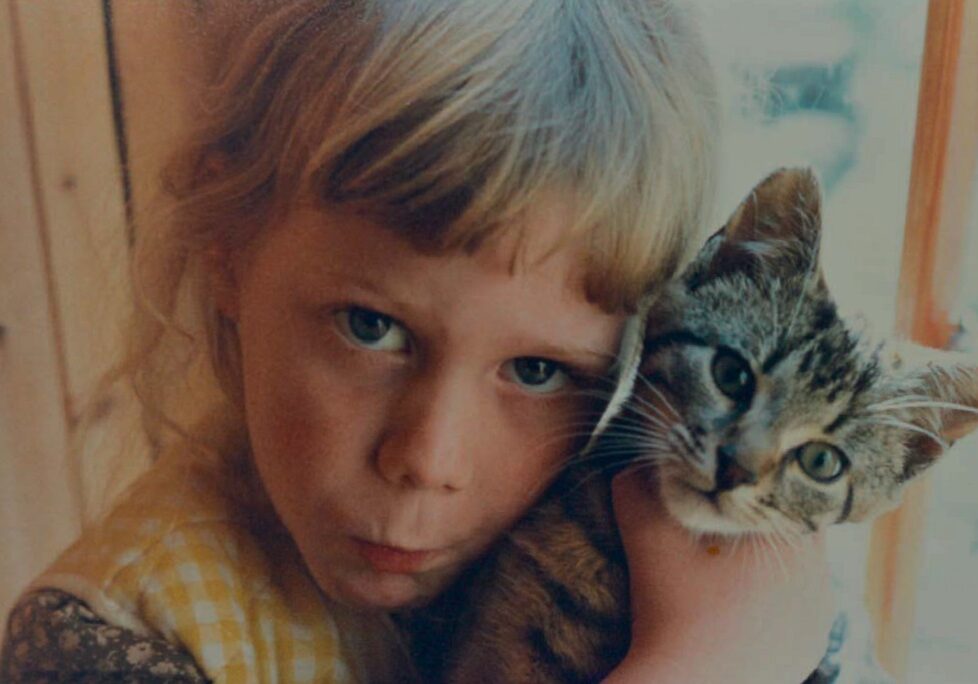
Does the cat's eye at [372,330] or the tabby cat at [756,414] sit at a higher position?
the cat's eye at [372,330]

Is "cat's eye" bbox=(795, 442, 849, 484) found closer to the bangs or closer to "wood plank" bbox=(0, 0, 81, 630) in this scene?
the bangs

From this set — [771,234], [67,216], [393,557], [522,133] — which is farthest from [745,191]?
[67,216]

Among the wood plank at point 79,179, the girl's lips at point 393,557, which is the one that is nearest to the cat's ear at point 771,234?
the girl's lips at point 393,557

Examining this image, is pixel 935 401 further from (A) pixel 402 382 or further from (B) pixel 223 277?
(B) pixel 223 277

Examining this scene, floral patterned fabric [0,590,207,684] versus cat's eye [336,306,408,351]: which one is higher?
cat's eye [336,306,408,351]

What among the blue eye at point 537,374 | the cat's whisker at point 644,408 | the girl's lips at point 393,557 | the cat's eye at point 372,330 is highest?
the cat's eye at point 372,330

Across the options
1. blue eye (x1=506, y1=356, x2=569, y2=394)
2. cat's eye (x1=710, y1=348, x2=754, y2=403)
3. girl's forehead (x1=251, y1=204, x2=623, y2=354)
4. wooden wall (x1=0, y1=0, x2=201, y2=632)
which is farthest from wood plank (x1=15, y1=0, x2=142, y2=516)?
cat's eye (x1=710, y1=348, x2=754, y2=403)

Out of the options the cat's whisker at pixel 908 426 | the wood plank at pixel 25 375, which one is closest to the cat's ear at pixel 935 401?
the cat's whisker at pixel 908 426

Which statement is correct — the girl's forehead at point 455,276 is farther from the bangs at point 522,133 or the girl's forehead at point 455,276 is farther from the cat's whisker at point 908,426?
the cat's whisker at point 908,426
